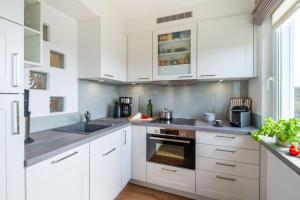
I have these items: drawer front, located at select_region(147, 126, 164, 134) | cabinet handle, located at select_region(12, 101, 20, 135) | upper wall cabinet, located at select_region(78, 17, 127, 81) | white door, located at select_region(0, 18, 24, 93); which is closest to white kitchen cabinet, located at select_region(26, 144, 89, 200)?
cabinet handle, located at select_region(12, 101, 20, 135)

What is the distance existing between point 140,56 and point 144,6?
63cm

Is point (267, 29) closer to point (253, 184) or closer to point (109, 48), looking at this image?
point (253, 184)

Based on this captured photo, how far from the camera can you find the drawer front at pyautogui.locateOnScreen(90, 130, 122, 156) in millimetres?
1422

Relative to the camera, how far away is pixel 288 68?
1.45 m

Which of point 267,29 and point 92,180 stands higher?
point 267,29

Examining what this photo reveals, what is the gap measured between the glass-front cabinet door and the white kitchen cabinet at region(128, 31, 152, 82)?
0.30 feet

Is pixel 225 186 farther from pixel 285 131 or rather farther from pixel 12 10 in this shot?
pixel 12 10

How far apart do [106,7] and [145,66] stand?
86cm

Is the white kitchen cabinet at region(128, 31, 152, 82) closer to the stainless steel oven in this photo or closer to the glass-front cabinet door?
the glass-front cabinet door

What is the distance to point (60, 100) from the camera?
1774 mm

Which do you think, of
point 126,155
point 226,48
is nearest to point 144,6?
point 226,48

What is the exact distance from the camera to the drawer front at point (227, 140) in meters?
1.56

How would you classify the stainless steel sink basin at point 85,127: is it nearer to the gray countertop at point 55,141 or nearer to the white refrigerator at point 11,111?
the gray countertop at point 55,141

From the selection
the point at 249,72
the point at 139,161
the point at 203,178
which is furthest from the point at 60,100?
the point at 249,72
